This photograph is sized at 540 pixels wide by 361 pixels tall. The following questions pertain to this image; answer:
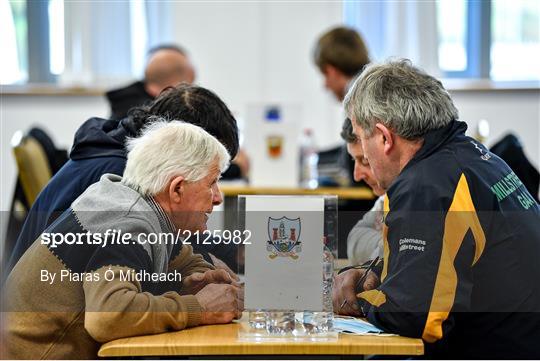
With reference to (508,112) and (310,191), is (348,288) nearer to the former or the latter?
(310,191)

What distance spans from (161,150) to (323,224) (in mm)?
399

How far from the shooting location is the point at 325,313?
186 centimetres

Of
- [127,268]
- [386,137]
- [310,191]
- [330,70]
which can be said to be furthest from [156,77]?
[127,268]

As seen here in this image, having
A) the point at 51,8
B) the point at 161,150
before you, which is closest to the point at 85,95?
the point at 51,8

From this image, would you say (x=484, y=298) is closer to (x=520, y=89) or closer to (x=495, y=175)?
(x=495, y=175)

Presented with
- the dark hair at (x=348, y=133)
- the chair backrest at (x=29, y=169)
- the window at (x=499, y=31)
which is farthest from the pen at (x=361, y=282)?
the window at (x=499, y=31)

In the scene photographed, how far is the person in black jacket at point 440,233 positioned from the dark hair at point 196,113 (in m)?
0.33

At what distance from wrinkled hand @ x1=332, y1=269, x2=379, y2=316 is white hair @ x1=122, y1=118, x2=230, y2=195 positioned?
14.8 inches

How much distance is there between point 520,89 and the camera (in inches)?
281

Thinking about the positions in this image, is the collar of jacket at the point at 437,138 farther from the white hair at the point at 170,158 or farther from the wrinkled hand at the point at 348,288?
the white hair at the point at 170,158

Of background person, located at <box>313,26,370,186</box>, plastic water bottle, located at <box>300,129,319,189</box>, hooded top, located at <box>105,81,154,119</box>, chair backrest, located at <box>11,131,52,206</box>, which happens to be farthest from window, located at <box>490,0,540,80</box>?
chair backrest, located at <box>11,131,52,206</box>

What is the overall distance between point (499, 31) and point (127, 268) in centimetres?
587

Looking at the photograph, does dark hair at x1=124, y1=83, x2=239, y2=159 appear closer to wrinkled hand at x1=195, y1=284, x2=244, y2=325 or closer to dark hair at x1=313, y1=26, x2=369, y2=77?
wrinkled hand at x1=195, y1=284, x2=244, y2=325

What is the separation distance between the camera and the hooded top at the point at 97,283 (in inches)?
72.2
